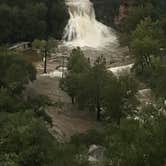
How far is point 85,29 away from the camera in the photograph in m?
69.8

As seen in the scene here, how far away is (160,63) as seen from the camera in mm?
47656

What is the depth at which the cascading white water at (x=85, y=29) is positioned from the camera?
67.2 m

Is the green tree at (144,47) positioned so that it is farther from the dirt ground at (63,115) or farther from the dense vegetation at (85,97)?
the dirt ground at (63,115)

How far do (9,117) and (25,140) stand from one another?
12.8 ft

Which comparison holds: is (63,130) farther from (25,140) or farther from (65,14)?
(65,14)

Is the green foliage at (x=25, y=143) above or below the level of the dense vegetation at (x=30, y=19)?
below

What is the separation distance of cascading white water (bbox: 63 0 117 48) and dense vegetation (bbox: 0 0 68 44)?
160 cm

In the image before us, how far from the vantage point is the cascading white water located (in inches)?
2648

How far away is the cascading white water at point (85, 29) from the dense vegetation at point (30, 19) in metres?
1.60

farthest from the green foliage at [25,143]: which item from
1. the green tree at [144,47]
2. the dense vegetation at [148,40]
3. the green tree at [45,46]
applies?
the green tree at [45,46]

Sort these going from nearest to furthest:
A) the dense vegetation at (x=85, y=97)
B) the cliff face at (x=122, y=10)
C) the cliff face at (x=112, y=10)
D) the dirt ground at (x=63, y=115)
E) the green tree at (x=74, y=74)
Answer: the dense vegetation at (x=85, y=97) < the dirt ground at (x=63, y=115) < the green tree at (x=74, y=74) < the cliff face at (x=122, y=10) < the cliff face at (x=112, y=10)

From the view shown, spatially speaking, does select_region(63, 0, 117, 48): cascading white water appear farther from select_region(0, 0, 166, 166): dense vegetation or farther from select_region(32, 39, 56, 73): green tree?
select_region(32, 39, 56, 73): green tree

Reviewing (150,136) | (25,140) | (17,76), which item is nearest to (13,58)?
(17,76)

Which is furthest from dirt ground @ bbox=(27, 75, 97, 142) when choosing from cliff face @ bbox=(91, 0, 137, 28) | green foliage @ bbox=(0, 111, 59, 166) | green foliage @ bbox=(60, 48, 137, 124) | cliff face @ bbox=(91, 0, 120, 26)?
cliff face @ bbox=(91, 0, 120, 26)
